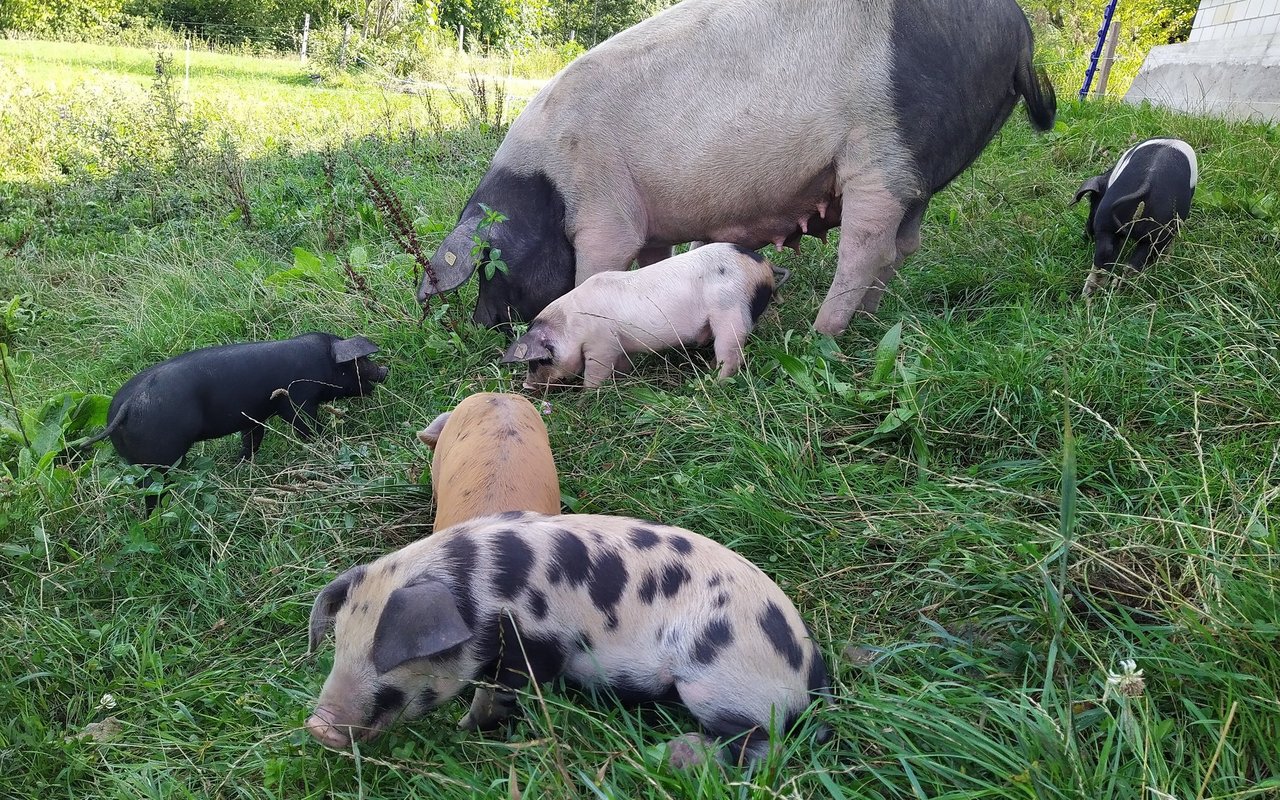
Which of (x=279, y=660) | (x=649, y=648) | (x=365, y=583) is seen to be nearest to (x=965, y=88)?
(x=649, y=648)

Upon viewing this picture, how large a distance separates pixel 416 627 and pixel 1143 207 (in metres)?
4.14

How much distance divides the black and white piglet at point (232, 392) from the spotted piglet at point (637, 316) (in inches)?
32.3

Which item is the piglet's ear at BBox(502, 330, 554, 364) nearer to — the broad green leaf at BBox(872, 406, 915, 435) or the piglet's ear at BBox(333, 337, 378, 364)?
the piglet's ear at BBox(333, 337, 378, 364)

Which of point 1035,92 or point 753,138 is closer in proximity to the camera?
point 753,138

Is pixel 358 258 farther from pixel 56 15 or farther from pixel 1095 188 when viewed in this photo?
pixel 56 15

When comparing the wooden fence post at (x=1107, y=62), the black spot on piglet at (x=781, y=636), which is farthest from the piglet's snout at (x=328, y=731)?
the wooden fence post at (x=1107, y=62)

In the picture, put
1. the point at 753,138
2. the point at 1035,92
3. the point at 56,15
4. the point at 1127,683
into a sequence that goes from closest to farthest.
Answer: the point at 1127,683 → the point at 753,138 → the point at 1035,92 → the point at 56,15

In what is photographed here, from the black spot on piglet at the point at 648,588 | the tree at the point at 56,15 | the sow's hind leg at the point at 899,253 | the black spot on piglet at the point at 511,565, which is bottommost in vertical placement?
the black spot on piglet at the point at 648,588

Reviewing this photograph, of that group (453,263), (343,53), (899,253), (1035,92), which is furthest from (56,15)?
(1035,92)

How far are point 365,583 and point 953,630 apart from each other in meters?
1.64

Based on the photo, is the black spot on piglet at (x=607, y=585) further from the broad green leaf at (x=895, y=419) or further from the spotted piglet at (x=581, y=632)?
the broad green leaf at (x=895, y=419)

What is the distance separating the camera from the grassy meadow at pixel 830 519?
6.40 ft

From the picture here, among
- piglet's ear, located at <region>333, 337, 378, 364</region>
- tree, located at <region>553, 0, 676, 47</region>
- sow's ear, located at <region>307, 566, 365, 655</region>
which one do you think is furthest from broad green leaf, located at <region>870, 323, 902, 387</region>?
tree, located at <region>553, 0, 676, 47</region>

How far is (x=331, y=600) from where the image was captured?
2.29 m
